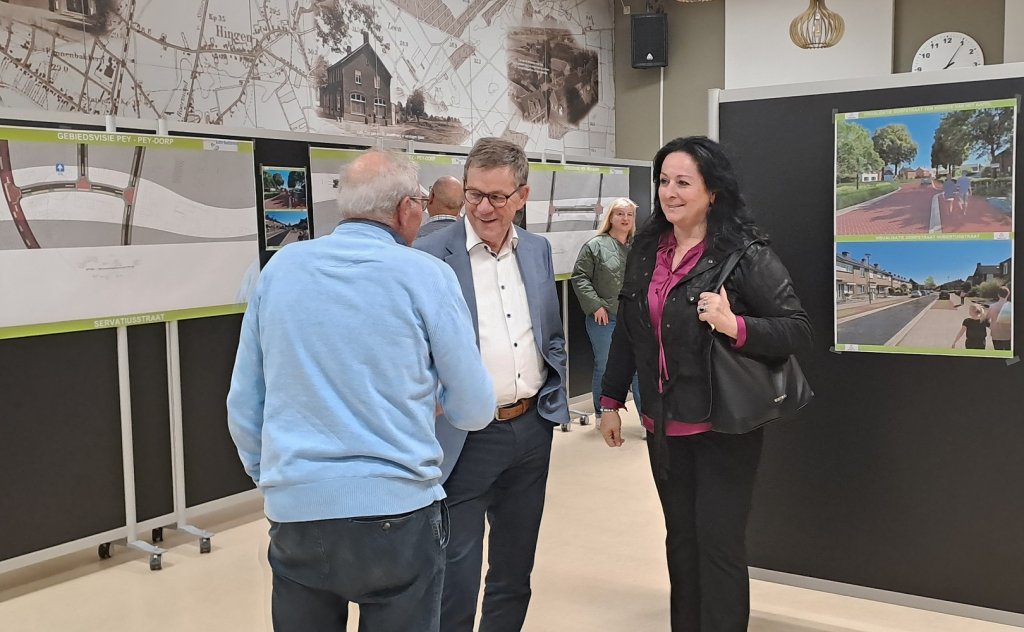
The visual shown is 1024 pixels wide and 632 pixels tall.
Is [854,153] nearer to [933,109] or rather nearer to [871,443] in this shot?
[933,109]

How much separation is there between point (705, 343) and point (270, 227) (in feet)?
9.81

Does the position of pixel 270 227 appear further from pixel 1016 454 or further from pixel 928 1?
pixel 928 1

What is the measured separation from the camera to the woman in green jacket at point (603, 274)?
20.3 feet

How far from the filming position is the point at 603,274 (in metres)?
6.19

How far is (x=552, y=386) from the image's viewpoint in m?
2.51

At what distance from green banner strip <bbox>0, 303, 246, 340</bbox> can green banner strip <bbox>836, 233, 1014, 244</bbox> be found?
300 centimetres

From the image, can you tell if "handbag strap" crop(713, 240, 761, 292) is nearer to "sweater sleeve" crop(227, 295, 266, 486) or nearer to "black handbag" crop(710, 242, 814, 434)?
"black handbag" crop(710, 242, 814, 434)

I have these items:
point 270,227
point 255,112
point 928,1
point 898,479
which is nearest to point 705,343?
point 898,479

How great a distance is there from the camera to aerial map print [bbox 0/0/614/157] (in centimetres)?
511

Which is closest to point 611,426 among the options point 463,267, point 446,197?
point 463,267

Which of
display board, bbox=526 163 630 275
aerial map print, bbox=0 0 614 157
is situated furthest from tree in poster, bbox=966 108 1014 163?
aerial map print, bbox=0 0 614 157

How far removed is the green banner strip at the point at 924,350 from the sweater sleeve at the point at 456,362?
1.59 metres

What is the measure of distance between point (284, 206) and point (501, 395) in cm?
284

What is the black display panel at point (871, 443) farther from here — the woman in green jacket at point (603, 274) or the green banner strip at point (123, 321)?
the woman in green jacket at point (603, 274)
